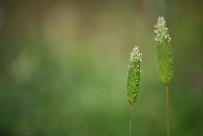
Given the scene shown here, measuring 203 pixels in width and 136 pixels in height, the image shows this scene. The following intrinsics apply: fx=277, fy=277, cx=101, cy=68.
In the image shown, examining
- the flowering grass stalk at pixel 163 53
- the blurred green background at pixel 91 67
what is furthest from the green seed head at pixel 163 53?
the blurred green background at pixel 91 67

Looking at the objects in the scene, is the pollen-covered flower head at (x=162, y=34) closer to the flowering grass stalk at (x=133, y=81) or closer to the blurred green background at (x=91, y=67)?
the flowering grass stalk at (x=133, y=81)

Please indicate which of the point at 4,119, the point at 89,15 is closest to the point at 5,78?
the point at 4,119

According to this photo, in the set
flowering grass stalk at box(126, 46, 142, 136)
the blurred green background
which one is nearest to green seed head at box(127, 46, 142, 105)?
flowering grass stalk at box(126, 46, 142, 136)

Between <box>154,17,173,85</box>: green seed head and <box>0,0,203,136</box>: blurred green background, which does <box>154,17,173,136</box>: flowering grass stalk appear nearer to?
<box>154,17,173,85</box>: green seed head

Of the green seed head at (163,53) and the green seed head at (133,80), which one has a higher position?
the green seed head at (163,53)

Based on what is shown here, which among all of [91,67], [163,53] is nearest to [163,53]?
[163,53]

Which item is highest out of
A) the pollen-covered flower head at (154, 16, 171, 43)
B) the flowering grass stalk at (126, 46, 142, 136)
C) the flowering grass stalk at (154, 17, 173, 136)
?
the pollen-covered flower head at (154, 16, 171, 43)

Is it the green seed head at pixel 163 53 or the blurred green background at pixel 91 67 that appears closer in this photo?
the green seed head at pixel 163 53

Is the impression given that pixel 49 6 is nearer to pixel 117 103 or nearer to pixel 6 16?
pixel 6 16
